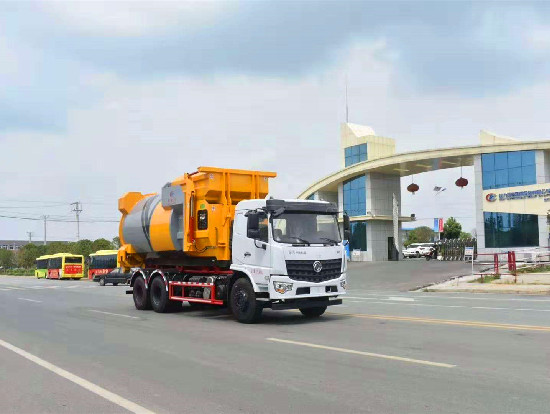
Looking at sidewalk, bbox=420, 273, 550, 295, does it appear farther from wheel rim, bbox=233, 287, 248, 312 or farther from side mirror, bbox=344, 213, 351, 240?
wheel rim, bbox=233, 287, 248, 312

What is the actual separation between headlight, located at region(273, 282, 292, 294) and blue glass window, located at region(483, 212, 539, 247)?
95.6ft

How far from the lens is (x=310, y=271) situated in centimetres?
1260

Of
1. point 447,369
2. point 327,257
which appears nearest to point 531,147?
point 327,257

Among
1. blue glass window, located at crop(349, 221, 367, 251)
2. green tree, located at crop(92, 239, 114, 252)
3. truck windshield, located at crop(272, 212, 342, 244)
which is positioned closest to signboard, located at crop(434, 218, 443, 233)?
blue glass window, located at crop(349, 221, 367, 251)

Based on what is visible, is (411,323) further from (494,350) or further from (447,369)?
(447,369)

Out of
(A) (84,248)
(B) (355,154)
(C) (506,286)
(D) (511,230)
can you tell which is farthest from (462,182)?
(A) (84,248)

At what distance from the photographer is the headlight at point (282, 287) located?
1223cm

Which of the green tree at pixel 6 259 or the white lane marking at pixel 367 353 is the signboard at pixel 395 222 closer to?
the white lane marking at pixel 367 353

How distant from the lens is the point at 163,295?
53.1 ft

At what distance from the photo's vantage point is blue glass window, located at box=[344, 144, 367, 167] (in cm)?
5344

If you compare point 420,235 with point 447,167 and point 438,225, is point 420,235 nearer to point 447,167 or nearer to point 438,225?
point 438,225

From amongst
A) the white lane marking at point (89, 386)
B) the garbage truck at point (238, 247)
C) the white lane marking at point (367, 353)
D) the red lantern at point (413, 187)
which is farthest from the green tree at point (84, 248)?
the white lane marking at point (367, 353)

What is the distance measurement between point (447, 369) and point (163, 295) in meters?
10.6

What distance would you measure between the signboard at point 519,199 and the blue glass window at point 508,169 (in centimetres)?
83
